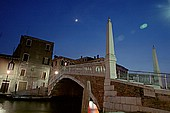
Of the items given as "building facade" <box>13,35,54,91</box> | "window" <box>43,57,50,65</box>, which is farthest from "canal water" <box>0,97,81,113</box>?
"window" <box>43,57,50,65</box>

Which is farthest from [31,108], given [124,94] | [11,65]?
[11,65]

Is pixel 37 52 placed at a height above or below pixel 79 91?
above

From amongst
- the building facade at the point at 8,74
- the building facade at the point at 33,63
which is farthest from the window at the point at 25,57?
the building facade at the point at 8,74

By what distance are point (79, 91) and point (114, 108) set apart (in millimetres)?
14815

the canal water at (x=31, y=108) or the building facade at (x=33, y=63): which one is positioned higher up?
Result: the building facade at (x=33, y=63)

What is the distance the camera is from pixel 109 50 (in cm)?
763

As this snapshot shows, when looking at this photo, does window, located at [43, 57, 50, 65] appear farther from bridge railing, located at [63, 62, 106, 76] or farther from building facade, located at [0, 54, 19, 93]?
bridge railing, located at [63, 62, 106, 76]

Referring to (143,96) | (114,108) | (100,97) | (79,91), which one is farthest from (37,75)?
(143,96)

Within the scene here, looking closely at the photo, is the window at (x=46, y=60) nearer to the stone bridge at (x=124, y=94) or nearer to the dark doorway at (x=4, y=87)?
the dark doorway at (x=4, y=87)

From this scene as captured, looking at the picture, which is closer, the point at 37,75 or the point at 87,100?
the point at 87,100

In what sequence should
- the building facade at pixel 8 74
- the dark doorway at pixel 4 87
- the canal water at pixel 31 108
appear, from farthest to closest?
the building facade at pixel 8 74
the dark doorway at pixel 4 87
the canal water at pixel 31 108

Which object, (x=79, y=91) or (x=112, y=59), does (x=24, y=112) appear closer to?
(x=112, y=59)

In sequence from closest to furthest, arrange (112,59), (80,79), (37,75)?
(112,59)
(80,79)
(37,75)

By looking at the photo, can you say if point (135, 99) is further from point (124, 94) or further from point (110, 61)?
point (110, 61)
